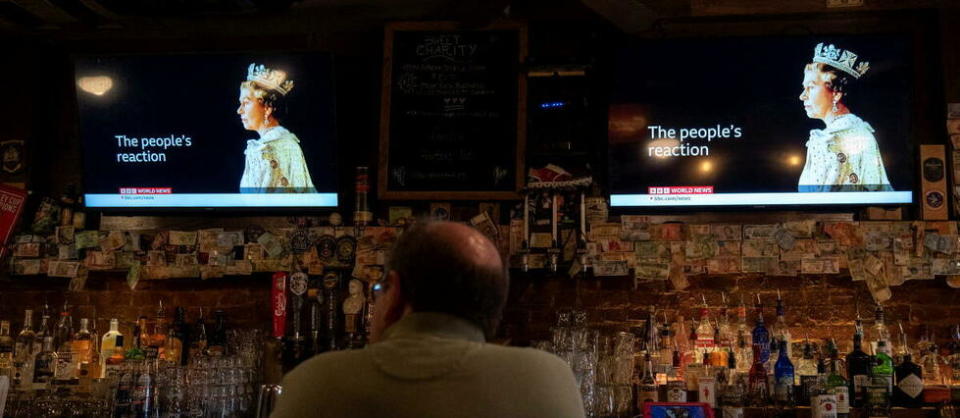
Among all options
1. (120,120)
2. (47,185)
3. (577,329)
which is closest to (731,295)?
(577,329)

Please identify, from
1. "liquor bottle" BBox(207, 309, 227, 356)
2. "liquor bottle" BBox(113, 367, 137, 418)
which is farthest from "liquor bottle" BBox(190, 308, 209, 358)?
"liquor bottle" BBox(113, 367, 137, 418)

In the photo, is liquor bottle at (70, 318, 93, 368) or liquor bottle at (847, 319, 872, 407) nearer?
liquor bottle at (847, 319, 872, 407)

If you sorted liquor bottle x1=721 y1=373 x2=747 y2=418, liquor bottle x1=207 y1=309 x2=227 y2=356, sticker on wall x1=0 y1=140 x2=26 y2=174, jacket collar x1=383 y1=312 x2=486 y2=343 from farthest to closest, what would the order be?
sticker on wall x1=0 y1=140 x2=26 y2=174, liquor bottle x1=207 y1=309 x2=227 y2=356, liquor bottle x1=721 y1=373 x2=747 y2=418, jacket collar x1=383 y1=312 x2=486 y2=343

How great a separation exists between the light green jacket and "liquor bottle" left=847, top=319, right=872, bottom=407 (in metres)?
2.67

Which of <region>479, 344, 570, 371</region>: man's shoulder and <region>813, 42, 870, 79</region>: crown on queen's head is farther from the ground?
<region>813, 42, 870, 79</region>: crown on queen's head

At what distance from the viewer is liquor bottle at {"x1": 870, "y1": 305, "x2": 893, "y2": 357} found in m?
3.80

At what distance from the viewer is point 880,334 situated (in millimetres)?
3877

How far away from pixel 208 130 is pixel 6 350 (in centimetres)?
142

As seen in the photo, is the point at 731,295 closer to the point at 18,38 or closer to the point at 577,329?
the point at 577,329

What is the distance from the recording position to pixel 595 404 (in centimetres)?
373

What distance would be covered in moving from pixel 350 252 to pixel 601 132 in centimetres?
132

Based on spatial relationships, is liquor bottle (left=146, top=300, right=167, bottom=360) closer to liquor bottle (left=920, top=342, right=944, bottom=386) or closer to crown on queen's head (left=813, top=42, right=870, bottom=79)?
crown on queen's head (left=813, top=42, right=870, bottom=79)

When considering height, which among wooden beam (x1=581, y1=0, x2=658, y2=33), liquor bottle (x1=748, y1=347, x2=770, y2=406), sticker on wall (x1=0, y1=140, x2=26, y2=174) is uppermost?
wooden beam (x1=581, y1=0, x2=658, y2=33)

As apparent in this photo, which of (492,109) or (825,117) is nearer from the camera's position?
(825,117)
